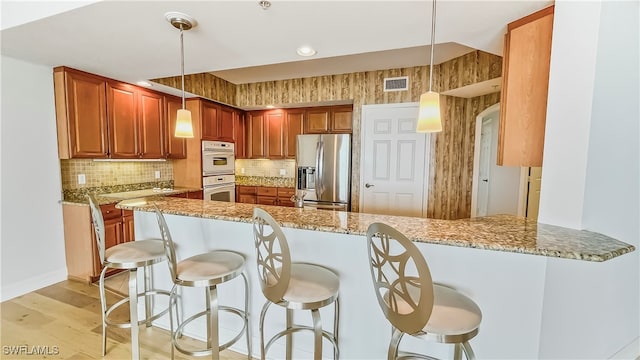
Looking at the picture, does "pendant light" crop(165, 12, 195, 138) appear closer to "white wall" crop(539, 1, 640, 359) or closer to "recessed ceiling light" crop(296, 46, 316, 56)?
"recessed ceiling light" crop(296, 46, 316, 56)

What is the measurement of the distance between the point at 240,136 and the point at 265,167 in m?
0.72

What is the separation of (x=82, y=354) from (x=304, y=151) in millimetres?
3167

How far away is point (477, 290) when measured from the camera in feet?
4.75

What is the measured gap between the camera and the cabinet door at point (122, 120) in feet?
10.6

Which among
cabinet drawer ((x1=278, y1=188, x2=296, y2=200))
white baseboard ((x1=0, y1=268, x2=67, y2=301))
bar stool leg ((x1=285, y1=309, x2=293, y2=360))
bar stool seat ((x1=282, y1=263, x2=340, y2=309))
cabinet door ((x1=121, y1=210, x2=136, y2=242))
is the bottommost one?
white baseboard ((x1=0, y1=268, x2=67, y2=301))

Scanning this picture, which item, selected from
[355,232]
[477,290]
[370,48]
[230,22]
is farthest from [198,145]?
[477,290]

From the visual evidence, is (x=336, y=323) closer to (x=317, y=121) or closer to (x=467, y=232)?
(x=467, y=232)

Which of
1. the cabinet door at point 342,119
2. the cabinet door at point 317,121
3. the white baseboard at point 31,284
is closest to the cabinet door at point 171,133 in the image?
the white baseboard at point 31,284

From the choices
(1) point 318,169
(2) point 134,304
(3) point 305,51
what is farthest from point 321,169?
(2) point 134,304

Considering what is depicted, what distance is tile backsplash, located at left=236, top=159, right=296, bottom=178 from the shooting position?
16.8 feet

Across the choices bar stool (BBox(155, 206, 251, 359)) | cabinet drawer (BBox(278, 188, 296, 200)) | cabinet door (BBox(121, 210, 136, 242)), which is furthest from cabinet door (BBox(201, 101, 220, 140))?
bar stool (BBox(155, 206, 251, 359))

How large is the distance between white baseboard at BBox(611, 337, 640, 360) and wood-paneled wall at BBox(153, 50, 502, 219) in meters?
2.13

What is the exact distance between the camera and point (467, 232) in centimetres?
142

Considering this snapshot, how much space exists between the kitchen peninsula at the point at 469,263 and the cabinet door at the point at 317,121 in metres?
2.77
